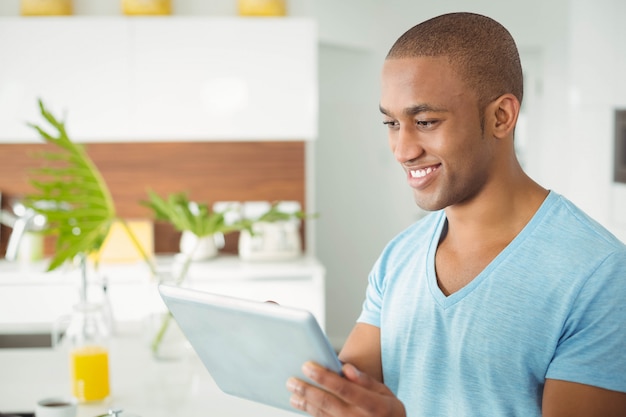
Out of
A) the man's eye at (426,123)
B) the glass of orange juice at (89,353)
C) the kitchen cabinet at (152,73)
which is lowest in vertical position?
the glass of orange juice at (89,353)

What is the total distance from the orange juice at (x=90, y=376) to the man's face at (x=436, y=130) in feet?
3.19

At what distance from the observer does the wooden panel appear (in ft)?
14.8

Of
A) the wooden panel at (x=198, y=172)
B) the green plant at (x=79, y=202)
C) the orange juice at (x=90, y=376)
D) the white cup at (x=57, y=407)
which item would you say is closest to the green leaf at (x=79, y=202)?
the green plant at (x=79, y=202)

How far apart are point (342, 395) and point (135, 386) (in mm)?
979

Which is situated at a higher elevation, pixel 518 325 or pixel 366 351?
pixel 518 325

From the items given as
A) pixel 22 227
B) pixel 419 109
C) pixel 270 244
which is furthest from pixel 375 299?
pixel 22 227

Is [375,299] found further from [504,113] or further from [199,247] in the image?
[199,247]

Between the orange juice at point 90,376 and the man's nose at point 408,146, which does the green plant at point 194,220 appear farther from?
the man's nose at point 408,146

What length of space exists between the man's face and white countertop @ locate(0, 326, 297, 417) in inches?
30.4

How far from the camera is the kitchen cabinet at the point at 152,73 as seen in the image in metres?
4.09

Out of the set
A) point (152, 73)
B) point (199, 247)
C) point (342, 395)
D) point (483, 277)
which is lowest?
point (199, 247)

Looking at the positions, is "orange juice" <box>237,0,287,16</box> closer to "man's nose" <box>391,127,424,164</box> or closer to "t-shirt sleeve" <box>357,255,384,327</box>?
"t-shirt sleeve" <box>357,255,384,327</box>

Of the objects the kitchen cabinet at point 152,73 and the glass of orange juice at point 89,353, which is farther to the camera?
the kitchen cabinet at point 152,73

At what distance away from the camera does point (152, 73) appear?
13.5 ft
